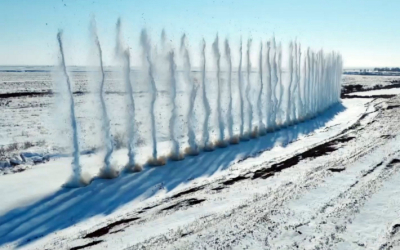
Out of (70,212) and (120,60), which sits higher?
(120,60)

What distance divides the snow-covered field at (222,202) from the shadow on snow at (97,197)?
0.04 meters

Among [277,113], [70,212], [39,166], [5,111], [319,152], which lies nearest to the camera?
[70,212]

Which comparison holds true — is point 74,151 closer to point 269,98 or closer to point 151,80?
point 151,80

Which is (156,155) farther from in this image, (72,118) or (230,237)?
(230,237)

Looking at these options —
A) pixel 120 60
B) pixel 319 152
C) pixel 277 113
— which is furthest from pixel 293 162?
pixel 277 113

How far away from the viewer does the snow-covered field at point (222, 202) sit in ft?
33.8

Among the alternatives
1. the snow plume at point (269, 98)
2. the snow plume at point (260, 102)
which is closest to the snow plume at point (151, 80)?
the snow plume at point (260, 102)

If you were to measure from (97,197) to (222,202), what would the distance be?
197 inches

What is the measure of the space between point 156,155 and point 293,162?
23.8 ft

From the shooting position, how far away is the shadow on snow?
1168cm

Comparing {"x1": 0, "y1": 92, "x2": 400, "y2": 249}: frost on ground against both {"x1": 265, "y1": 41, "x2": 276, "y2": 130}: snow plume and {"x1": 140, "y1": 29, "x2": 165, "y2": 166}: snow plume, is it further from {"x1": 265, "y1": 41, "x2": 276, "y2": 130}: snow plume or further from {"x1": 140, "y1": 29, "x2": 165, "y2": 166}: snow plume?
{"x1": 265, "y1": 41, "x2": 276, "y2": 130}: snow plume

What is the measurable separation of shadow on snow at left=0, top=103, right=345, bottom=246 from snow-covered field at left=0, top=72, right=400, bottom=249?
4 centimetres

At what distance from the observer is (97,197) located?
14.3m

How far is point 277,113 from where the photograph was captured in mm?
33125
